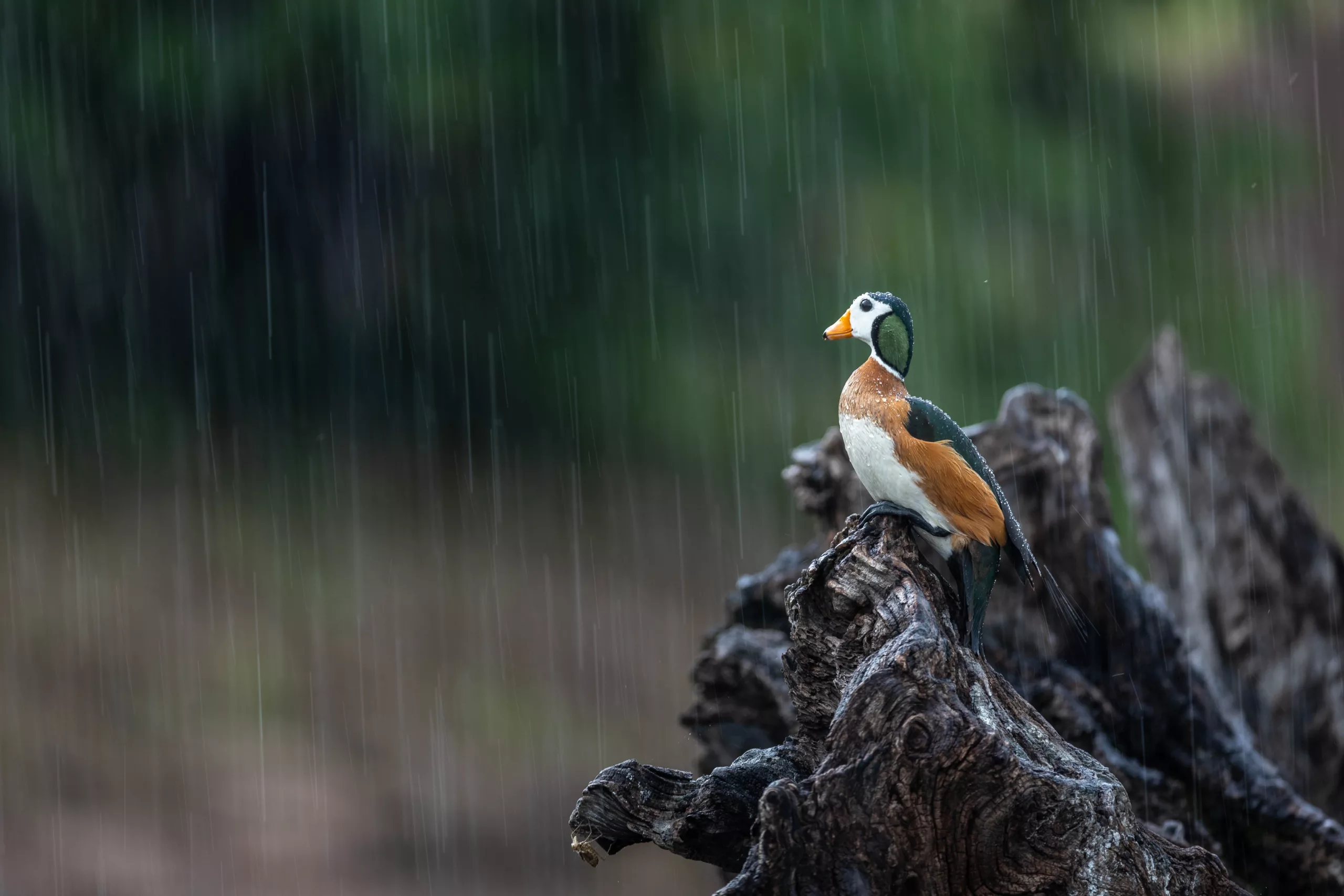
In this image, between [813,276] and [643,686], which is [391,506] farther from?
[813,276]

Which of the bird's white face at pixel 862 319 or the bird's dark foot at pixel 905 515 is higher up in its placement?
the bird's white face at pixel 862 319

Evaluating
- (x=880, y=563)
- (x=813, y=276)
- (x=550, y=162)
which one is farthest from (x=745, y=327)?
(x=880, y=563)

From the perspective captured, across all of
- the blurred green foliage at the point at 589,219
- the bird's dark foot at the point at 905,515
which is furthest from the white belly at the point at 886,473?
the blurred green foliage at the point at 589,219

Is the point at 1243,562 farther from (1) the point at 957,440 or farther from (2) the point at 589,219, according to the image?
(2) the point at 589,219

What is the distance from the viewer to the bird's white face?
2273mm

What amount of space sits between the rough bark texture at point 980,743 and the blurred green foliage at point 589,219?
9.26ft

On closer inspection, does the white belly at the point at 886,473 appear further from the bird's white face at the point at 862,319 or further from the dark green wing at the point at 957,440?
the bird's white face at the point at 862,319

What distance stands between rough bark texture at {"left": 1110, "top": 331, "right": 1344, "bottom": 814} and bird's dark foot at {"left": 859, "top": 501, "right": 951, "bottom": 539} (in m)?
1.94

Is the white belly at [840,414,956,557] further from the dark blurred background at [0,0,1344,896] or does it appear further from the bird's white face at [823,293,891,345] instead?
the dark blurred background at [0,0,1344,896]

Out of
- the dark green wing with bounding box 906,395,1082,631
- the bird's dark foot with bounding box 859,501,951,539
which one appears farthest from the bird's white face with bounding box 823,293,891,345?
the bird's dark foot with bounding box 859,501,951,539

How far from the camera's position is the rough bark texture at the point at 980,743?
1.64 meters

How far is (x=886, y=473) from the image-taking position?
213cm

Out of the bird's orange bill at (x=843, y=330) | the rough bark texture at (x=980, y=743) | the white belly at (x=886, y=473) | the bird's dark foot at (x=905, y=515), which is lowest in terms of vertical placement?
the rough bark texture at (x=980, y=743)

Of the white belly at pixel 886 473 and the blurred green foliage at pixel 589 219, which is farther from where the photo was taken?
the blurred green foliage at pixel 589 219
